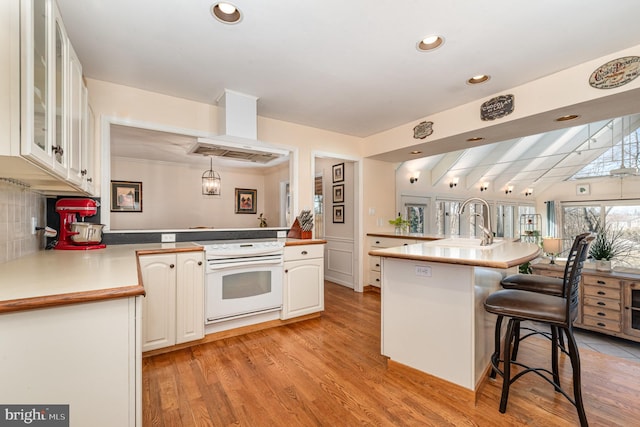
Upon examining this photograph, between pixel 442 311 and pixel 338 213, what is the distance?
3.13 metres

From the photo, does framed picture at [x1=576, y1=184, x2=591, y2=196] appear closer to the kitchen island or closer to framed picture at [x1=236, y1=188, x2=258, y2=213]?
the kitchen island

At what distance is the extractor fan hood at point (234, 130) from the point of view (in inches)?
110

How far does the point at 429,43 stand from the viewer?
2033 mm

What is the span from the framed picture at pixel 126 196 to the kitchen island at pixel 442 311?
537 cm

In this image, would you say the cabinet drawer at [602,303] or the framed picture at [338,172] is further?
the framed picture at [338,172]

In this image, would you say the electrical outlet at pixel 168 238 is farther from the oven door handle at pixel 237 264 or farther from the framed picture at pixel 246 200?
the framed picture at pixel 246 200

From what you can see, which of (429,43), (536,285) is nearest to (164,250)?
(429,43)

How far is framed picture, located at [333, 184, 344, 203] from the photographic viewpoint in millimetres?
4758

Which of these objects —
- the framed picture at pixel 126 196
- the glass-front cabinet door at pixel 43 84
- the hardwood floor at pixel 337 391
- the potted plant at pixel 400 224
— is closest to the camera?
the glass-front cabinet door at pixel 43 84

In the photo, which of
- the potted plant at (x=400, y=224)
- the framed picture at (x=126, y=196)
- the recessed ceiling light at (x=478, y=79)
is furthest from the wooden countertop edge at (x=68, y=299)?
the framed picture at (x=126, y=196)

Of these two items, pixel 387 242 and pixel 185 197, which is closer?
pixel 387 242

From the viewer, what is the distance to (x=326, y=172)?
16.9 ft

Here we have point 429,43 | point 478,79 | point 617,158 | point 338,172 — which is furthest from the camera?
point 617,158

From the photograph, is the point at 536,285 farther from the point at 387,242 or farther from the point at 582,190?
the point at 582,190
